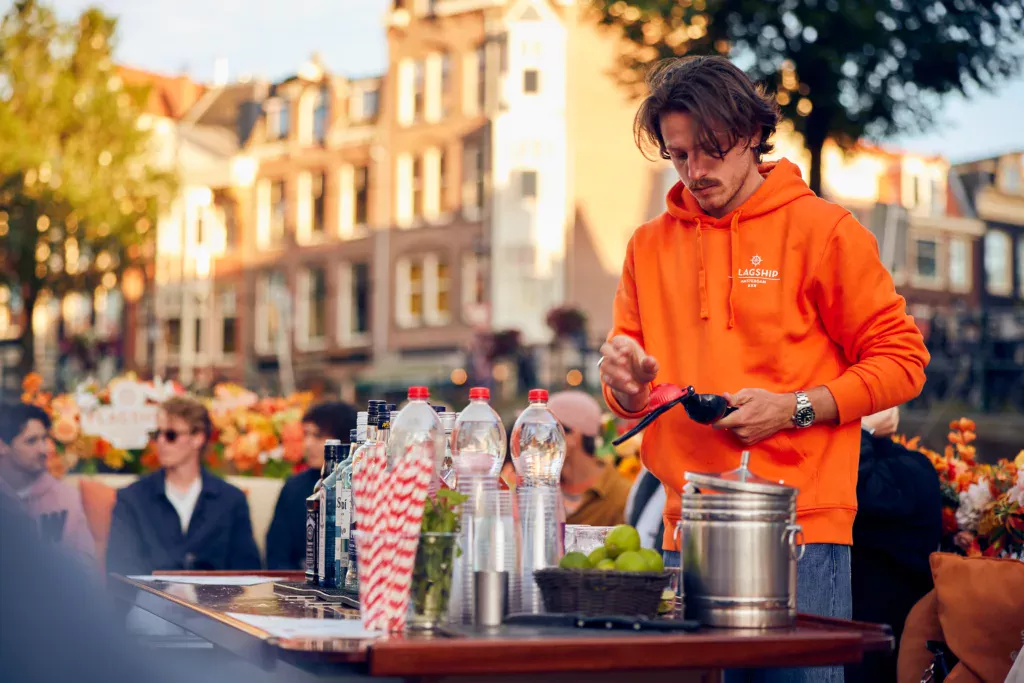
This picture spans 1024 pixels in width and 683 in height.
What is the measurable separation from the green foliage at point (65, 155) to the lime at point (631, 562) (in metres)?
22.0

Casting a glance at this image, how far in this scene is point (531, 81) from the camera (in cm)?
3250

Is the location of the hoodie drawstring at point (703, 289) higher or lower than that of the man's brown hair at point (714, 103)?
lower

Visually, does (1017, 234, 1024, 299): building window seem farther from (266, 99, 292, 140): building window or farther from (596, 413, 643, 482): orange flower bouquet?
(596, 413, 643, 482): orange flower bouquet

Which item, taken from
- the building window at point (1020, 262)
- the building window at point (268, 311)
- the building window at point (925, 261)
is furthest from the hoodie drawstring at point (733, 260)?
the building window at point (1020, 262)

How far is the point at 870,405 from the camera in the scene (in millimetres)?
2676

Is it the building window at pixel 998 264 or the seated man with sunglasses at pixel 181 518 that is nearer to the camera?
the seated man with sunglasses at pixel 181 518

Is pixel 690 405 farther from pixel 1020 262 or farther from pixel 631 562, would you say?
pixel 1020 262

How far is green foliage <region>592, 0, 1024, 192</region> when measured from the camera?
56.6ft

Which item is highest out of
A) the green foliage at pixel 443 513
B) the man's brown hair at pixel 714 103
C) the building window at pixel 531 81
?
the building window at pixel 531 81

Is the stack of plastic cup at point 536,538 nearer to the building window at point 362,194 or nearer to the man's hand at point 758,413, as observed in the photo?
the man's hand at point 758,413

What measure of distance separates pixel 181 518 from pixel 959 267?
1353 inches

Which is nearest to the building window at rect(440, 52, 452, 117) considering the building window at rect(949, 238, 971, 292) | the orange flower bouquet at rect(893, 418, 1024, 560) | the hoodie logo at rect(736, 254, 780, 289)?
the building window at rect(949, 238, 971, 292)

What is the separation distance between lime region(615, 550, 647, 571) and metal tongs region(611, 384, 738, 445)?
0.23m

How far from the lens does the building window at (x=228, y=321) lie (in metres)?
39.5
